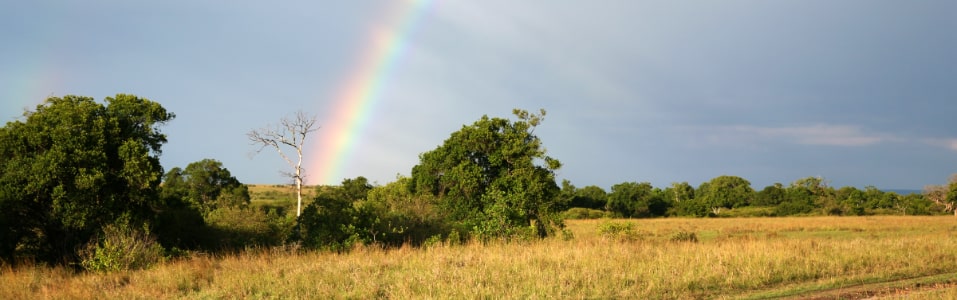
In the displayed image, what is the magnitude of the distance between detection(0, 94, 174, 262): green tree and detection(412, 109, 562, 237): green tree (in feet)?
37.1

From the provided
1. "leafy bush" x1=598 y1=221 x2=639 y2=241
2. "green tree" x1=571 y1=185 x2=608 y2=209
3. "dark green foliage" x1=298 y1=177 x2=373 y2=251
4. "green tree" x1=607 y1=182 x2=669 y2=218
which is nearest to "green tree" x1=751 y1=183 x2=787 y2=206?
"green tree" x1=607 y1=182 x2=669 y2=218

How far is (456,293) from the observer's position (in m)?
9.52

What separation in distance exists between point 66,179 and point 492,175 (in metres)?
15.2

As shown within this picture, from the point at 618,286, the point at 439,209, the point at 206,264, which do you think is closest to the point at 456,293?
the point at 618,286

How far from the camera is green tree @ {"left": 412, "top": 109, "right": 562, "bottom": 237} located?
23.5 metres

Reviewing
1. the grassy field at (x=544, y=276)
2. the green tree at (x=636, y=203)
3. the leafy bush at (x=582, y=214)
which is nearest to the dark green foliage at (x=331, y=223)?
the grassy field at (x=544, y=276)

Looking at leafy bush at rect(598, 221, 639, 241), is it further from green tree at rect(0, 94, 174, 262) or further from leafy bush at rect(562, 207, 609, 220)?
leafy bush at rect(562, 207, 609, 220)

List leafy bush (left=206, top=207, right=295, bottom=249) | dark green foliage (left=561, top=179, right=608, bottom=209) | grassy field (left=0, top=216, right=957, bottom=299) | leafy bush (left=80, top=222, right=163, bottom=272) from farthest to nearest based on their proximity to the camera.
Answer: dark green foliage (left=561, top=179, right=608, bottom=209) < leafy bush (left=206, top=207, right=295, bottom=249) < leafy bush (left=80, top=222, right=163, bottom=272) < grassy field (left=0, top=216, right=957, bottom=299)

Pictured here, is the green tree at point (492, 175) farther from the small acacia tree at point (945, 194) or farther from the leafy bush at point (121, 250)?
the small acacia tree at point (945, 194)

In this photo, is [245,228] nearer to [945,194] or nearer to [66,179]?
[66,179]

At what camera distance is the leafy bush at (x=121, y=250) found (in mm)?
13883

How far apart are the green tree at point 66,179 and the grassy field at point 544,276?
202 cm

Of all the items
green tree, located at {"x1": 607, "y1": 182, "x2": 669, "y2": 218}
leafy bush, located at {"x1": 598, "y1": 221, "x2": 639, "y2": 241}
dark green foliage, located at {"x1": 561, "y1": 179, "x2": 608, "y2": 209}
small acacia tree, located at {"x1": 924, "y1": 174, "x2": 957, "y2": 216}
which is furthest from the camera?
dark green foliage, located at {"x1": 561, "y1": 179, "x2": 608, "y2": 209}

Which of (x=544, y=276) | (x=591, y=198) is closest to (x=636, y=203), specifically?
(x=591, y=198)
